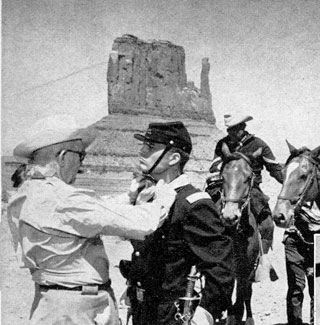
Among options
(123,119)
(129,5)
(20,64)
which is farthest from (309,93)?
(123,119)

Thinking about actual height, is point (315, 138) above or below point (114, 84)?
below

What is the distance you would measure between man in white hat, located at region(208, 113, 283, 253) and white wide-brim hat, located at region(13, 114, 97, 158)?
6.14ft

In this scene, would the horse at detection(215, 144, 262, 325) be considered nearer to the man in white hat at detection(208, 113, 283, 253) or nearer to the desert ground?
the man in white hat at detection(208, 113, 283, 253)

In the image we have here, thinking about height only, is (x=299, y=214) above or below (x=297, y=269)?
above

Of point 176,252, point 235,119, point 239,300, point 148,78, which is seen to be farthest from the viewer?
point 148,78

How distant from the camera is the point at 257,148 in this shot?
3650 mm

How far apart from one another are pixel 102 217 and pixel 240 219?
1910mm

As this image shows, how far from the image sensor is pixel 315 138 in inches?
253

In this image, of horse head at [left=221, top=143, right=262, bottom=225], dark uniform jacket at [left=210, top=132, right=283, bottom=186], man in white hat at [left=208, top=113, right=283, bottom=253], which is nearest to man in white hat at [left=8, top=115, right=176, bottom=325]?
horse head at [left=221, top=143, right=262, bottom=225]

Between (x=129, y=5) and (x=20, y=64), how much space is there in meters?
1.14

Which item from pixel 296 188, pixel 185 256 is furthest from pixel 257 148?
pixel 185 256

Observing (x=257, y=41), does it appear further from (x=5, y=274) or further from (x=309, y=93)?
(x=5, y=274)

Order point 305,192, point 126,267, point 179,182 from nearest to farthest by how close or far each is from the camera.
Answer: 1. point 179,182
2. point 126,267
3. point 305,192

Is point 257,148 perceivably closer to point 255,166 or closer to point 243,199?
point 255,166
